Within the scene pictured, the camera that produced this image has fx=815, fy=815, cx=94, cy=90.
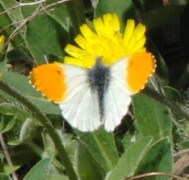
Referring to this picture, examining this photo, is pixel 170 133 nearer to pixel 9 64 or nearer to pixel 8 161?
pixel 8 161

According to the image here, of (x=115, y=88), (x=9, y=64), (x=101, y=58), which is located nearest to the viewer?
(x=115, y=88)

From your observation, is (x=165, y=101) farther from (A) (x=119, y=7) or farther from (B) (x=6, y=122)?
(B) (x=6, y=122)

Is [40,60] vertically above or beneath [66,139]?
above

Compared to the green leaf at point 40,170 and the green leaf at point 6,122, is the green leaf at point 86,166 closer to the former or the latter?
the green leaf at point 40,170

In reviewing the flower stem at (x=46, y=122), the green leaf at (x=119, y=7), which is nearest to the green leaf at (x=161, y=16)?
the green leaf at (x=119, y=7)

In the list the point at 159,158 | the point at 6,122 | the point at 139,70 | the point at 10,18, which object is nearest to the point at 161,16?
the point at 10,18

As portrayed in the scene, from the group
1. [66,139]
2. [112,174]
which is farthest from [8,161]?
[112,174]
